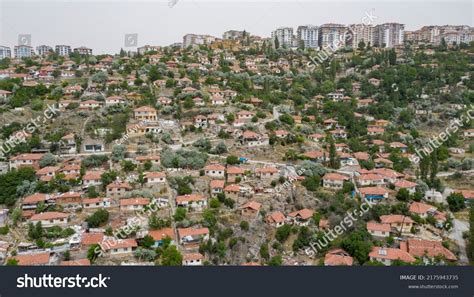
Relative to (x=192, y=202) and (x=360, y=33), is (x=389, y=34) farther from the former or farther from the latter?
(x=192, y=202)

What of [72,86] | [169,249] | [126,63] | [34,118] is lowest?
[169,249]

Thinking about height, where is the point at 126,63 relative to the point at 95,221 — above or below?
above

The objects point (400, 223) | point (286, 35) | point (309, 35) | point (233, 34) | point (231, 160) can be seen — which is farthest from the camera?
point (233, 34)

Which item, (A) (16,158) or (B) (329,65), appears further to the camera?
(B) (329,65)

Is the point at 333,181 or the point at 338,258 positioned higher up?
the point at 333,181

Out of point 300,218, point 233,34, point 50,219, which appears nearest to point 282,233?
point 300,218

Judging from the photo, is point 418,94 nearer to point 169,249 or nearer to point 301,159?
point 301,159

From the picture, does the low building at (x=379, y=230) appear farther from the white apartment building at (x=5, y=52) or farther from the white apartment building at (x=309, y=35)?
the white apartment building at (x=5, y=52)

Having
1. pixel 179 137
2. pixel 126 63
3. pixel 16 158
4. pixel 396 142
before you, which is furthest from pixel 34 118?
pixel 396 142

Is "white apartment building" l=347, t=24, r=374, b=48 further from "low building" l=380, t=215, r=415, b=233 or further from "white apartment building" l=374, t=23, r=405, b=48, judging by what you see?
"low building" l=380, t=215, r=415, b=233
